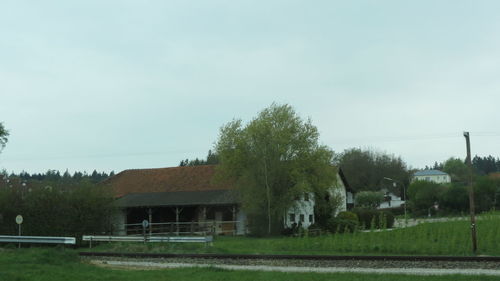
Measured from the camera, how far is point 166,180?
55125 mm

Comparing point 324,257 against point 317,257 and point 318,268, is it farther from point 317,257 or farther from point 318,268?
point 318,268

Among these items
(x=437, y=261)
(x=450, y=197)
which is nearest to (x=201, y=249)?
(x=437, y=261)

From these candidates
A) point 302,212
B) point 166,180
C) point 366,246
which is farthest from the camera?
point 166,180

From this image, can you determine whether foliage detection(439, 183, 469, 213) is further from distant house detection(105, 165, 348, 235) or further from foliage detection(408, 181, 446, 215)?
distant house detection(105, 165, 348, 235)

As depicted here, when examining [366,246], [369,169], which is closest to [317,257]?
[366,246]

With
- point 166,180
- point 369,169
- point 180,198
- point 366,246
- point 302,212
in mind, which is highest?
point 369,169

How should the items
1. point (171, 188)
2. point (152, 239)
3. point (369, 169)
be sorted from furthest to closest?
point (369, 169)
point (171, 188)
point (152, 239)

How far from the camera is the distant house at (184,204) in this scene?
46.1m

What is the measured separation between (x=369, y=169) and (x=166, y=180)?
6210cm

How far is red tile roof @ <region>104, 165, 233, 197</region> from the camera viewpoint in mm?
51969

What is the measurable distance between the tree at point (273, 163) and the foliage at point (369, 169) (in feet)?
202

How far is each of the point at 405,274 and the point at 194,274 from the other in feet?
20.5

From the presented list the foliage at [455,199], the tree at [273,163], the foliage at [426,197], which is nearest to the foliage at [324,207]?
the tree at [273,163]

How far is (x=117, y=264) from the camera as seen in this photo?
2189cm
